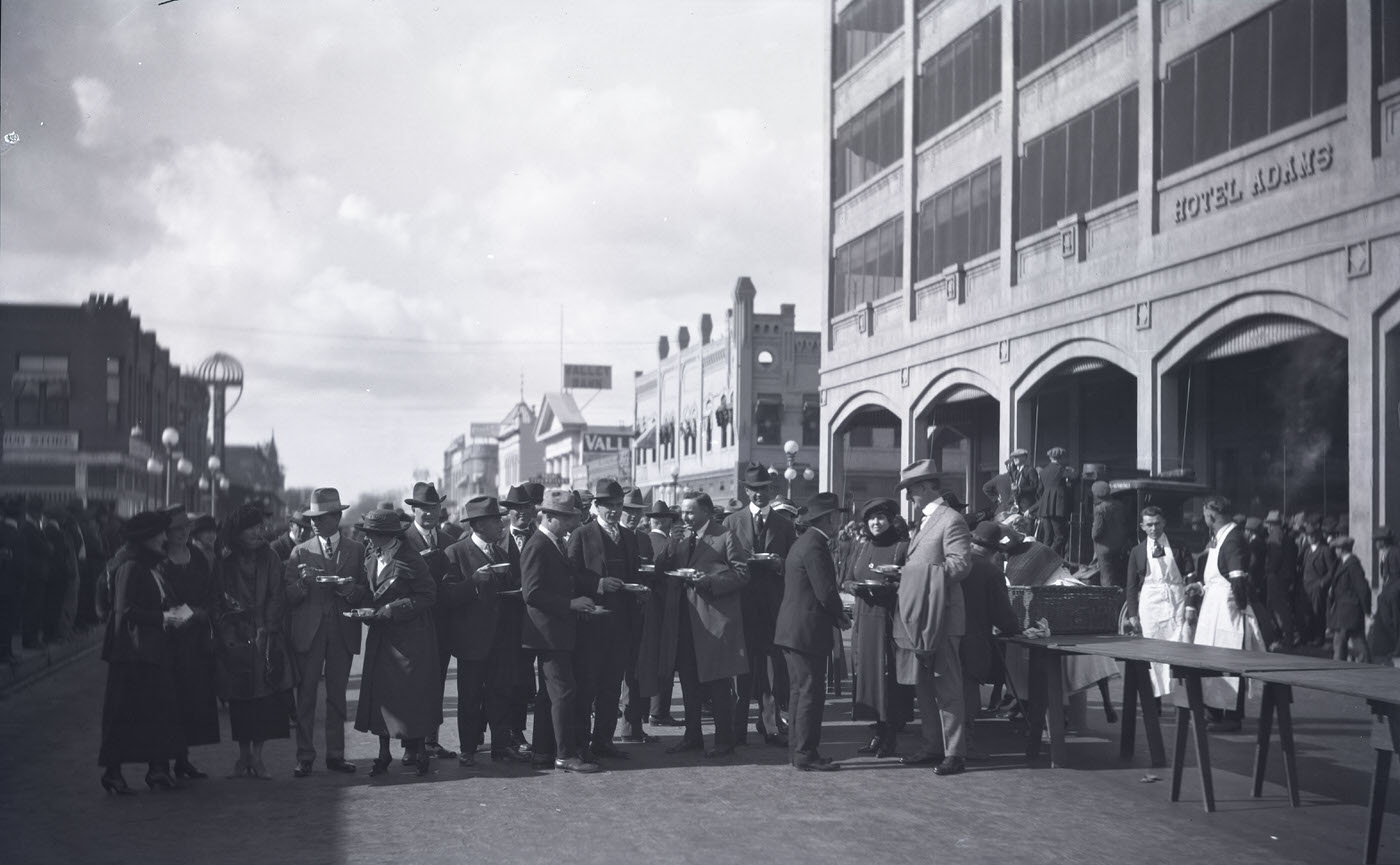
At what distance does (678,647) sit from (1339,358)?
1165 centimetres

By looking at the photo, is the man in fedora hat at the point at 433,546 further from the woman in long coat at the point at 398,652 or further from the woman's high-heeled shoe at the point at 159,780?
the woman's high-heeled shoe at the point at 159,780

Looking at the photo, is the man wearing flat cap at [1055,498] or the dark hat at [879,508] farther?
the man wearing flat cap at [1055,498]

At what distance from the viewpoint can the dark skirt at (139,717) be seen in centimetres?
932

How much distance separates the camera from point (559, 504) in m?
10.6

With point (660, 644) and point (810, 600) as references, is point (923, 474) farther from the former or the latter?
point (660, 644)

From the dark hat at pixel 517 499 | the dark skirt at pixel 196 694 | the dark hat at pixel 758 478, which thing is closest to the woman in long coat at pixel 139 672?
the dark skirt at pixel 196 694

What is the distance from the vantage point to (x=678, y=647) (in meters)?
11.5

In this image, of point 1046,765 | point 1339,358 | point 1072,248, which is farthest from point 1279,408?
point 1046,765

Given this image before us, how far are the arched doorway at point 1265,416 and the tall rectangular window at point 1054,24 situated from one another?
6.48m

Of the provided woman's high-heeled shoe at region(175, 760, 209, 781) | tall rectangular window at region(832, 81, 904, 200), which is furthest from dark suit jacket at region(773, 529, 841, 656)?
tall rectangular window at region(832, 81, 904, 200)

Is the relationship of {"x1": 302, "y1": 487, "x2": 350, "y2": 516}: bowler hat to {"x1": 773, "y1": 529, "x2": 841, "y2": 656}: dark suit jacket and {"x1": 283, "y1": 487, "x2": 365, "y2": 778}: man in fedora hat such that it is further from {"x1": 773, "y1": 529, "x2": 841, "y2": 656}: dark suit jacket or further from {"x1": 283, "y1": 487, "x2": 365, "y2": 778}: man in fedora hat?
{"x1": 773, "y1": 529, "x2": 841, "y2": 656}: dark suit jacket

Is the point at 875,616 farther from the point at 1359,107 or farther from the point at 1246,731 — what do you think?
the point at 1359,107

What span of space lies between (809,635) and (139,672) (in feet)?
16.4

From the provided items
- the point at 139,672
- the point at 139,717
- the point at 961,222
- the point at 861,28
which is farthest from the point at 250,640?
the point at 861,28
